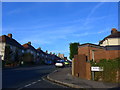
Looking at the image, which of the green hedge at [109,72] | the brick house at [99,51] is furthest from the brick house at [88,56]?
the green hedge at [109,72]

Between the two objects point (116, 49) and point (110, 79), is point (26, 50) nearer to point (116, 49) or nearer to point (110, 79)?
point (116, 49)

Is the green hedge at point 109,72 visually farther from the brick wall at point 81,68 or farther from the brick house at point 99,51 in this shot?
the brick house at point 99,51

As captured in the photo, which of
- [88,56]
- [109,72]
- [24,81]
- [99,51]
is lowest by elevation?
[24,81]

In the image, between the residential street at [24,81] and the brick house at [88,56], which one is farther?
the brick house at [88,56]

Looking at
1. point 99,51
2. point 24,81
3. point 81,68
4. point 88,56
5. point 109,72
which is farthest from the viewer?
point 88,56

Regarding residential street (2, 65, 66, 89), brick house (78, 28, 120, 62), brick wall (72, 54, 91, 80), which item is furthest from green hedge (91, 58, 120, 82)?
brick house (78, 28, 120, 62)

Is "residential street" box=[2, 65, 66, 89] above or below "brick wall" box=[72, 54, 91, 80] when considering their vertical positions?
below

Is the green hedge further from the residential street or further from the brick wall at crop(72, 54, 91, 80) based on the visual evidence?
the residential street

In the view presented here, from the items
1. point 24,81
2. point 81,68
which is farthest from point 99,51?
point 24,81

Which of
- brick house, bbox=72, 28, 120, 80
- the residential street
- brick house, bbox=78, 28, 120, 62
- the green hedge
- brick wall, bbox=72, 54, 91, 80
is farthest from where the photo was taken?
brick house, bbox=78, 28, 120, 62

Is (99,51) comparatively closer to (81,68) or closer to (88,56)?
(88,56)

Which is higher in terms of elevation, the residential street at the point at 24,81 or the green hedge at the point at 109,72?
the green hedge at the point at 109,72

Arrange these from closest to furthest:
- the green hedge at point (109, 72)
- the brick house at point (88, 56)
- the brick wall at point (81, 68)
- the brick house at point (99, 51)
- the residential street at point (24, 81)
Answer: the residential street at point (24, 81) < the green hedge at point (109, 72) < the brick wall at point (81, 68) < the brick house at point (88, 56) < the brick house at point (99, 51)

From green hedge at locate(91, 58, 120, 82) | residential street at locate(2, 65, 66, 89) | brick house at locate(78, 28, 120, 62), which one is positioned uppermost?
brick house at locate(78, 28, 120, 62)
